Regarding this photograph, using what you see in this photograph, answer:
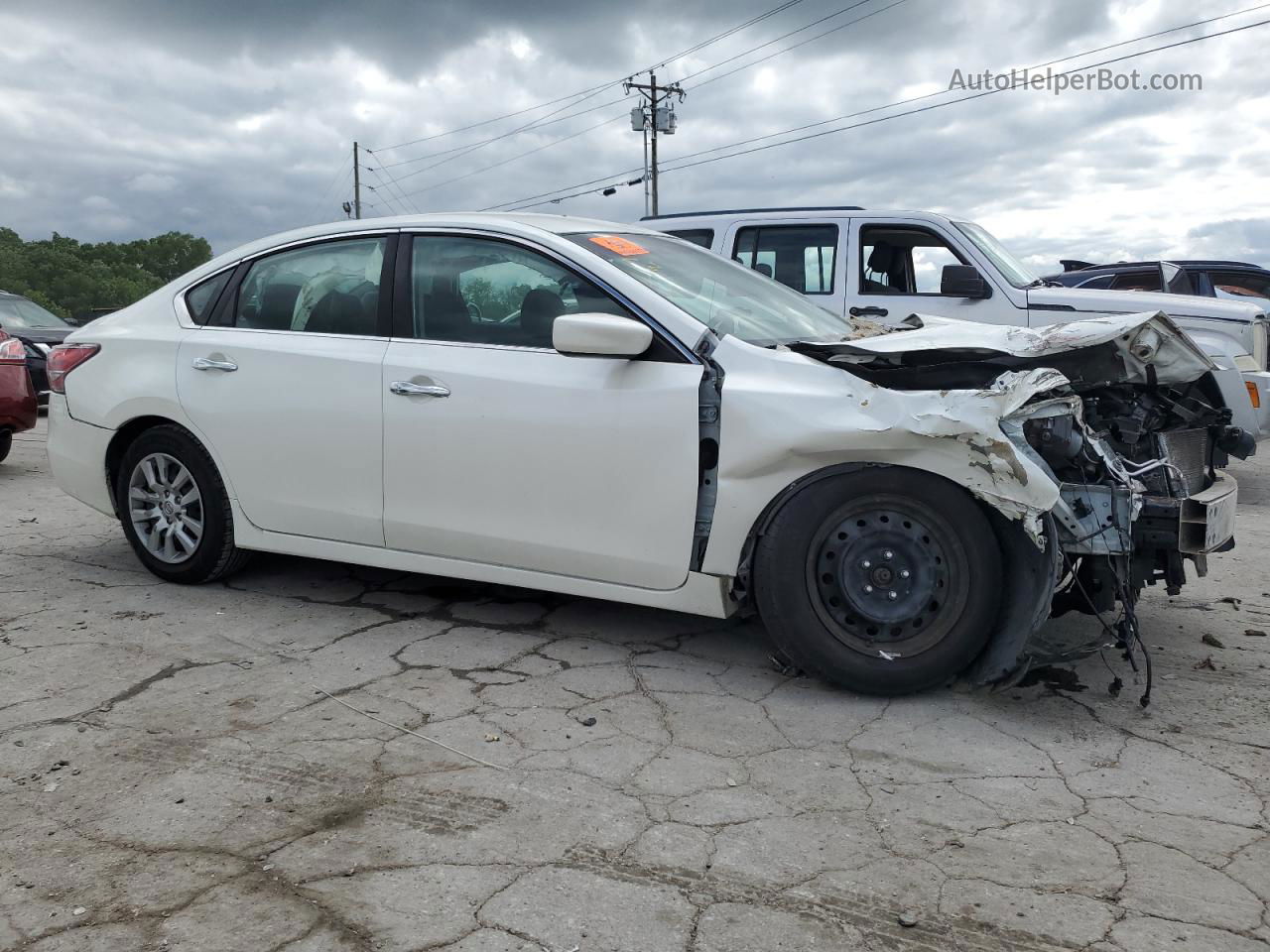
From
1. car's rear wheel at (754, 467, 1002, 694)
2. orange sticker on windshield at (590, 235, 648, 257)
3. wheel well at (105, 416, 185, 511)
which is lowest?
car's rear wheel at (754, 467, 1002, 694)

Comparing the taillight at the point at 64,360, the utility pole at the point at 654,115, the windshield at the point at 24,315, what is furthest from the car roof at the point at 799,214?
the utility pole at the point at 654,115

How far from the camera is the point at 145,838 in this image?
2.70 m

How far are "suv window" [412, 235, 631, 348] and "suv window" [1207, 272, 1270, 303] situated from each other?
11.5 m

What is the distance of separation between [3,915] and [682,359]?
2.46m

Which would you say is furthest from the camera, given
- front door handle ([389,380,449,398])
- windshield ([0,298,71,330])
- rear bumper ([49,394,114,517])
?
windshield ([0,298,71,330])

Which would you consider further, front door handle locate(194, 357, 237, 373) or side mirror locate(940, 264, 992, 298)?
side mirror locate(940, 264, 992, 298)

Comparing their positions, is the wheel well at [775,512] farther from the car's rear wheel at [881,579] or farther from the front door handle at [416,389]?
the front door handle at [416,389]

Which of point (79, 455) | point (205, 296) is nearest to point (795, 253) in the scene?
point (205, 296)

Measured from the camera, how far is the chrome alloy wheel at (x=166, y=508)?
4.88 metres

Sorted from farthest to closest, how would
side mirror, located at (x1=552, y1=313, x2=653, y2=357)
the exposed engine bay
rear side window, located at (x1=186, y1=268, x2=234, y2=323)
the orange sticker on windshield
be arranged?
rear side window, located at (x1=186, y1=268, x2=234, y2=323), the orange sticker on windshield, side mirror, located at (x1=552, y1=313, x2=653, y2=357), the exposed engine bay

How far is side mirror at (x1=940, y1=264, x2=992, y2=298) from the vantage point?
301 inches

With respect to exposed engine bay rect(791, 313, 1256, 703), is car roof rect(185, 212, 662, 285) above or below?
above

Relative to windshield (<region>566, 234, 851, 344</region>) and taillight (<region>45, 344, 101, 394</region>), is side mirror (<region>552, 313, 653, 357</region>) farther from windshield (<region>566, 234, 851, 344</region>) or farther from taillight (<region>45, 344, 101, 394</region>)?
taillight (<region>45, 344, 101, 394</region>)

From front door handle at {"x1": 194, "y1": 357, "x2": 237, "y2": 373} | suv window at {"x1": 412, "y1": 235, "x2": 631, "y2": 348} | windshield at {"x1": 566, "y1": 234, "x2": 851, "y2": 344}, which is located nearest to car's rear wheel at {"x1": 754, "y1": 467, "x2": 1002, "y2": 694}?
windshield at {"x1": 566, "y1": 234, "x2": 851, "y2": 344}
